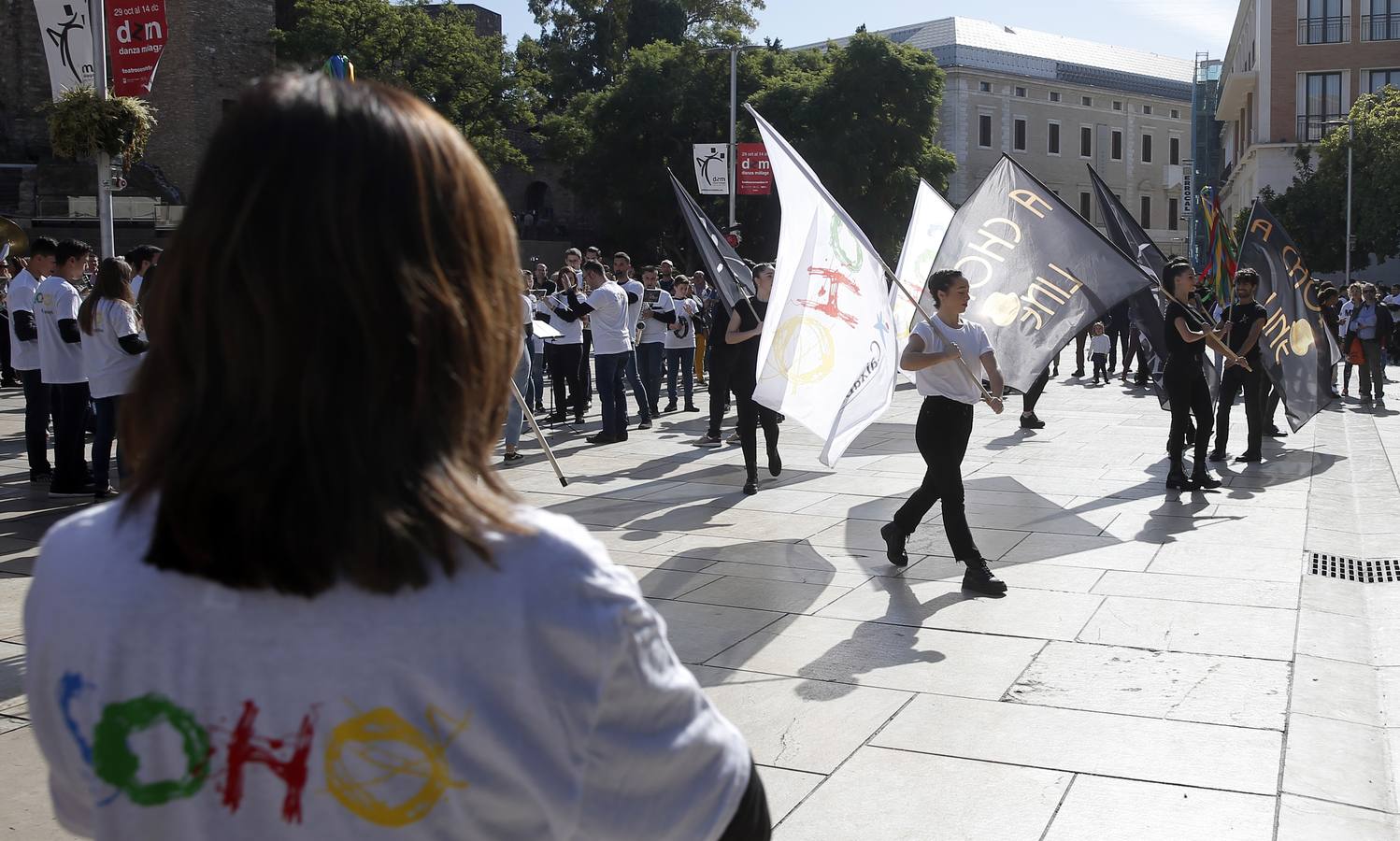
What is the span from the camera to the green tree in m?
44.7

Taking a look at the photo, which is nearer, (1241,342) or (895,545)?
(895,545)

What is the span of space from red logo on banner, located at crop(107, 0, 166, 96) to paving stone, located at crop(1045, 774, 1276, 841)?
44.3ft

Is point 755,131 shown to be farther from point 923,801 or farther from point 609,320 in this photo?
point 923,801

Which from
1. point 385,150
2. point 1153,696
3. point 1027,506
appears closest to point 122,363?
point 1027,506

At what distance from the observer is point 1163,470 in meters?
11.7

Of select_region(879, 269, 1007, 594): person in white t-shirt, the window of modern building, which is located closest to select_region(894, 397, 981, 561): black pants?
select_region(879, 269, 1007, 594): person in white t-shirt

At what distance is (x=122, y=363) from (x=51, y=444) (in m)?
4.91

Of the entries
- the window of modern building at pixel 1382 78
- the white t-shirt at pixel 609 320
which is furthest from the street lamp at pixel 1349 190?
the white t-shirt at pixel 609 320

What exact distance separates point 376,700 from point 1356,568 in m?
8.01

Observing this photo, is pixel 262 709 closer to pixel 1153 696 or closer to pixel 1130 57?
pixel 1153 696

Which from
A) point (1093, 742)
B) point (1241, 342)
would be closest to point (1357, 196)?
point (1241, 342)

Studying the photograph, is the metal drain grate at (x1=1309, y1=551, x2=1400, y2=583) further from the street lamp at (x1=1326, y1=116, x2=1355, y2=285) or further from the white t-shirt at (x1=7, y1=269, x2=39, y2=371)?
the street lamp at (x1=1326, y1=116, x2=1355, y2=285)

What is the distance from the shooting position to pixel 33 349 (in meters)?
10.7

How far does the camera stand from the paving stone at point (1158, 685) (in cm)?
501
